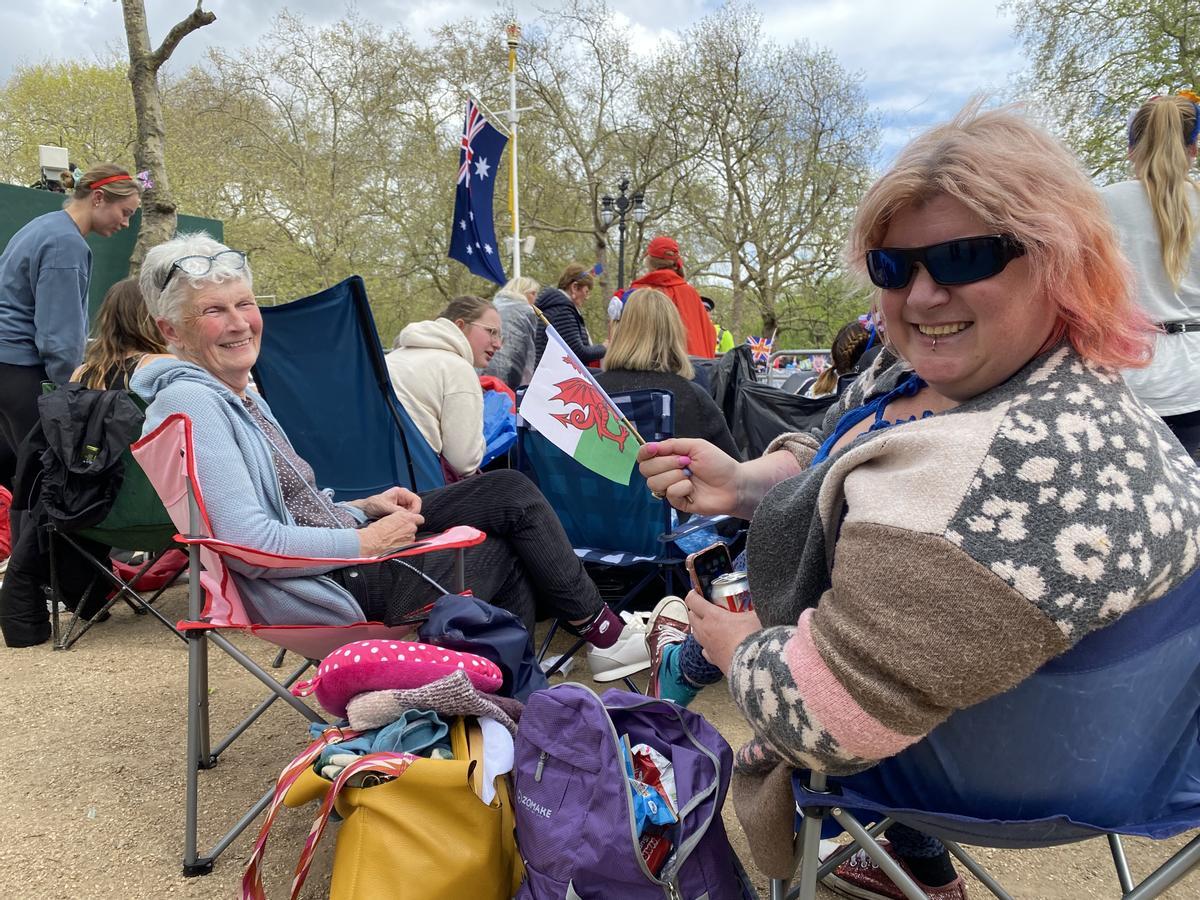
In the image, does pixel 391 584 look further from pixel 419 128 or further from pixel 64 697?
pixel 419 128

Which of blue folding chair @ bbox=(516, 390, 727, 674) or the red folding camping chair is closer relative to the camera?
the red folding camping chair

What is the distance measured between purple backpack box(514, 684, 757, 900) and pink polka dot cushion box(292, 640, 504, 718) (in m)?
0.25

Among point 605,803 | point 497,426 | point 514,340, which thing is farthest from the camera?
point 514,340

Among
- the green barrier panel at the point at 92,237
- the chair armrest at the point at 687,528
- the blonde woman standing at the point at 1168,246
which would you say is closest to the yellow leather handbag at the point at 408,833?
the chair armrest at the point at 687,528

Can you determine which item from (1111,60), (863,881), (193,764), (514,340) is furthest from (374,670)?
(1111,60)

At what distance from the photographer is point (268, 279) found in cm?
2200

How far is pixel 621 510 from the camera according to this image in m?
3.04

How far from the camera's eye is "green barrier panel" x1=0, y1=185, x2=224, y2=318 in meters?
7.67

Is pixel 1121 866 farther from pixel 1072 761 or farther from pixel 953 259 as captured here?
pixel 953 259

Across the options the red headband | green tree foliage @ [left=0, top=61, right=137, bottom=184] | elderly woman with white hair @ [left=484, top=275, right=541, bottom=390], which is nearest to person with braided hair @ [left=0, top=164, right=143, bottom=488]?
the red headband

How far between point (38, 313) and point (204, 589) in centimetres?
264

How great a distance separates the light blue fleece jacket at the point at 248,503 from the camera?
196 centimetres

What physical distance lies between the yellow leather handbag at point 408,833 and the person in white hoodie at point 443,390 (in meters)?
2.09

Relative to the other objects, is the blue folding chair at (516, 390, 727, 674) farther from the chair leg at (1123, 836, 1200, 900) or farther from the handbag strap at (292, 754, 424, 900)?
the chair leg at (1123, 836, 1200, 900)
